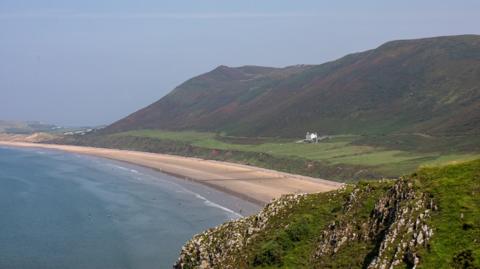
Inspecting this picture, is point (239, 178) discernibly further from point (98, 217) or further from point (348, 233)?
point (348, 233)

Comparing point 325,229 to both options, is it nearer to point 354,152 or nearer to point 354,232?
point 354,232

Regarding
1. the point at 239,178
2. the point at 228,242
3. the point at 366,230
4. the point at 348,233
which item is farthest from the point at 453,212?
the point at 239,178

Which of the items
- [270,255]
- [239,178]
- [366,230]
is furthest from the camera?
[239,178]

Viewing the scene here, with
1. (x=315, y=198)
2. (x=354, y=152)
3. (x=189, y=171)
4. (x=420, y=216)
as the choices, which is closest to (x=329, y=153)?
(x=354, y=152)

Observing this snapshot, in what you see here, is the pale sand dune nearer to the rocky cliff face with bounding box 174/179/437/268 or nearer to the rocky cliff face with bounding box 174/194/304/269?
the rocky cliff face with bounding box 174/194/304/269

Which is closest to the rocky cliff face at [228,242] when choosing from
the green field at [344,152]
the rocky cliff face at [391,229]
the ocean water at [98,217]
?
the rocky cliff face at [391,229]

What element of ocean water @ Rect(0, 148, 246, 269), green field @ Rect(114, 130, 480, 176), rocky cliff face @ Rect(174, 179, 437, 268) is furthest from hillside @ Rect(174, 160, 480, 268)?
green field @ Rect(114, 130, 480, 176)

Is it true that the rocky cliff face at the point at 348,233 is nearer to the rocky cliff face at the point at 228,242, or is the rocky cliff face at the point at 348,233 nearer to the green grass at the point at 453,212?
the rocky cliff face at the point at 228,242
